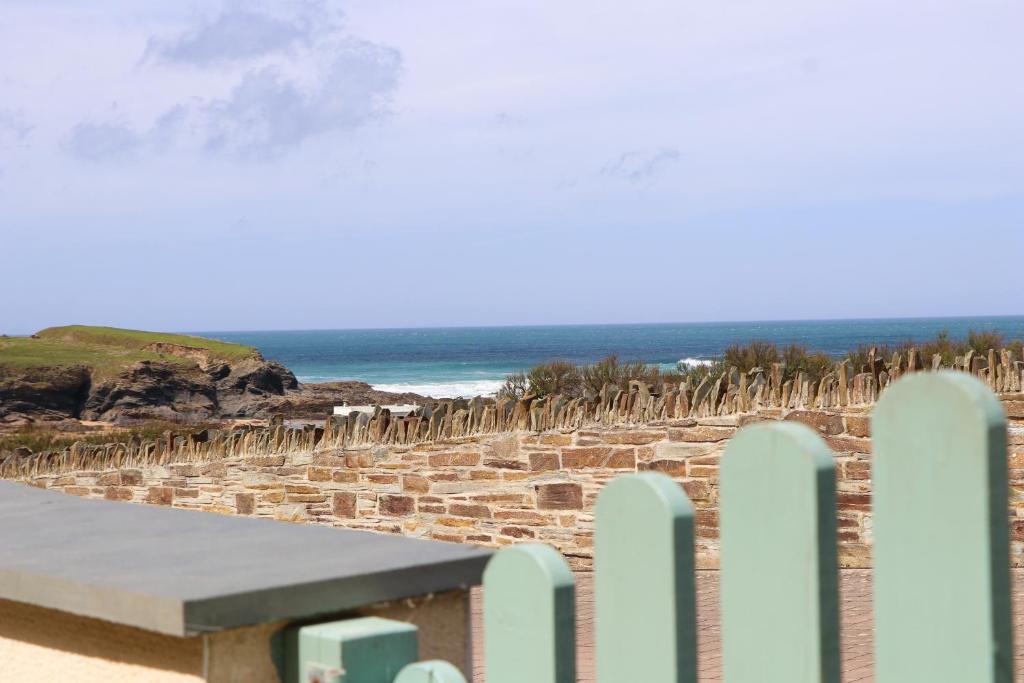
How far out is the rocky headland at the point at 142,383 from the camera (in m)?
35.1

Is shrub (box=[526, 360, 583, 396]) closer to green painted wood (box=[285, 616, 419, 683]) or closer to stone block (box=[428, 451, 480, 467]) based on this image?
stone block (box=[428, 451, 480, 467])

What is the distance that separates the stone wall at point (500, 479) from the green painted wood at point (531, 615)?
6563 millimetres

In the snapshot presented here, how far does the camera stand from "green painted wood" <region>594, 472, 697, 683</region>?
1336 millimetres

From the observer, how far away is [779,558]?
124 centimetres

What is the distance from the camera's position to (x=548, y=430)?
8969 millimetres

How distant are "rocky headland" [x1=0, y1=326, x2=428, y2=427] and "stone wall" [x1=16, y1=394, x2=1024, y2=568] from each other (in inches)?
881

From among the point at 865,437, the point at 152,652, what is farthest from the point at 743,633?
the point at 865,437

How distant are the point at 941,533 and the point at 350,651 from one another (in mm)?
743

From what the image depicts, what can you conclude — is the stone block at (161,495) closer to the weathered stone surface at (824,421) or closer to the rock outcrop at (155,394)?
the weathered stone surface at (824,421)

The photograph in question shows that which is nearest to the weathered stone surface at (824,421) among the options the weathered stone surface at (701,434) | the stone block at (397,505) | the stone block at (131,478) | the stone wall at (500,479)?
the stone wall at (500,479)

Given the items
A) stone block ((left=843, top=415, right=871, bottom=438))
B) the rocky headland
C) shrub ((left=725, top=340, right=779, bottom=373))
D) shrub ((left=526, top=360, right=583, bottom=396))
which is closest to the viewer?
stone block ((left=843, top=415, right=871, bottom=438))

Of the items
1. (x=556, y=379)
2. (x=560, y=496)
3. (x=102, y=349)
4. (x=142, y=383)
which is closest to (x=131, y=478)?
(x=560, y=496)

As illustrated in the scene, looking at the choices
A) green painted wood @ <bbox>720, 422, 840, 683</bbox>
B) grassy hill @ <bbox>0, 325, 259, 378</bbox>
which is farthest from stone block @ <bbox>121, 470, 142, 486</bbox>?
grassy hill @ <bbox>0, 325, 259, 378</bbox>

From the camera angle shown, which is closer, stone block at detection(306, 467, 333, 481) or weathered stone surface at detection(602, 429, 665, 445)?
weathered stone surface at detection(602, 429, 665, 445)
